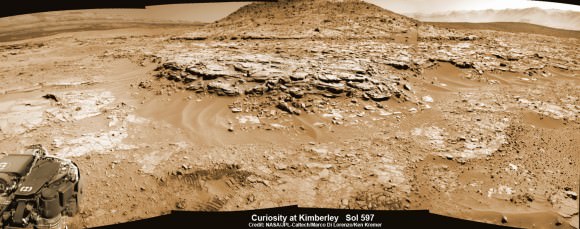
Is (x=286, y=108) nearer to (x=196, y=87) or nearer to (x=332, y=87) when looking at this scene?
(x=332, y=87)

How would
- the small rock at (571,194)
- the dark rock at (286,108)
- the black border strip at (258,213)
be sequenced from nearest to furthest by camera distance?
the black border strip at (258,213) < the small rock at (571,194) < the dark rock at (286,108)

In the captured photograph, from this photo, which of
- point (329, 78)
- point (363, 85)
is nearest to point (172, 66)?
point (329, 78)

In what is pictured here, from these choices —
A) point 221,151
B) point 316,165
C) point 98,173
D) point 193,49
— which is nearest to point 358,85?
point 316,165

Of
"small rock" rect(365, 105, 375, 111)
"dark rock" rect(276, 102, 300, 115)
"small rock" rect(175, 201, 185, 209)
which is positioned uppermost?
"small rock" rect(365, 105, 375, 111)

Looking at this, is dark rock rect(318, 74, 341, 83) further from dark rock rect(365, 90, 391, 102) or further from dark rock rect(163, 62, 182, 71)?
dark rock rect(163, 62, 182, 71)

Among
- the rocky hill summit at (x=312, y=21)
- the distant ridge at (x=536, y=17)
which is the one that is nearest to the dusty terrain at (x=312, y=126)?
the rocky hill summit at (x=312, y=21)

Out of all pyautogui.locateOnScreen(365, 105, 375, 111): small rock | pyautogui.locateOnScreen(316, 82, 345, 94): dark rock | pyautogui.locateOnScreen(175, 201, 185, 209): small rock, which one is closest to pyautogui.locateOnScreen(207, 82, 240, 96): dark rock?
pyautogui.locateOnScreen(316, 82, 345, 94): dark rock

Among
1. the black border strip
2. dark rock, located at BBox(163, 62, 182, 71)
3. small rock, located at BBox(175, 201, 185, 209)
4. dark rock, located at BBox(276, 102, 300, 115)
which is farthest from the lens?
dark rock, located at BBox(163, 62, 182, 71)

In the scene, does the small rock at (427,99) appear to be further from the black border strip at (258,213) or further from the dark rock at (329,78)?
the black border strip at (258,213)
